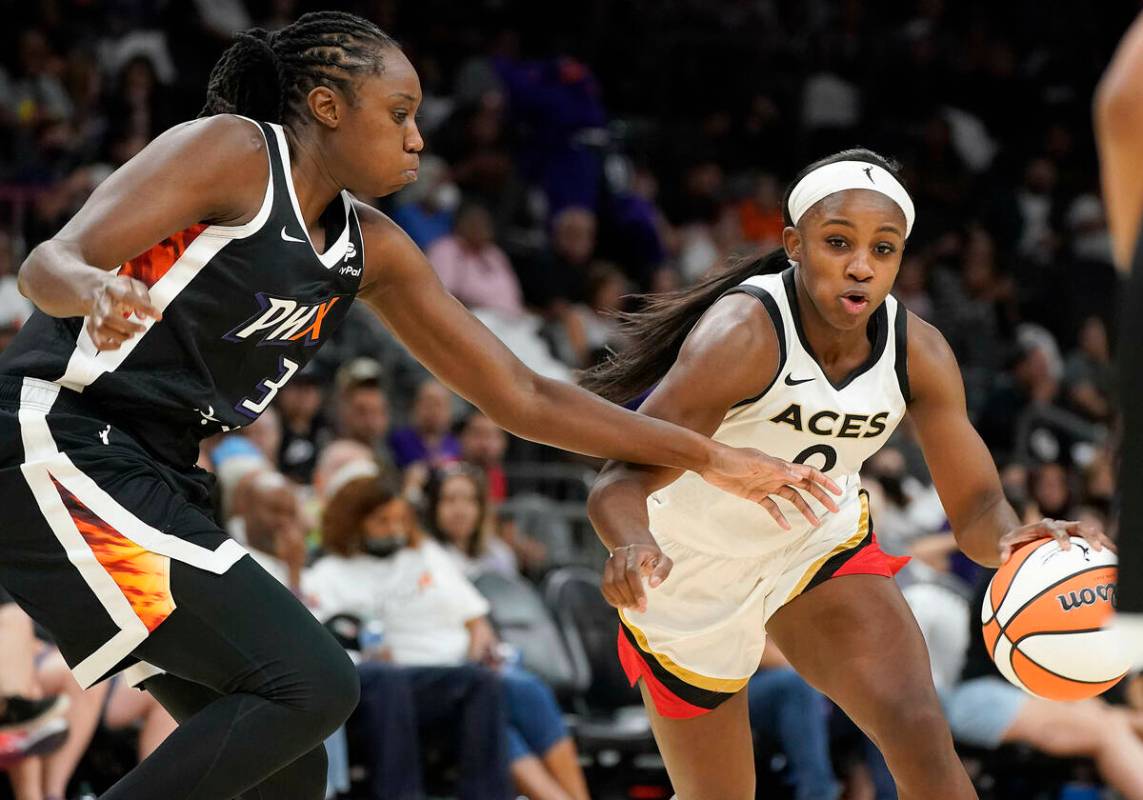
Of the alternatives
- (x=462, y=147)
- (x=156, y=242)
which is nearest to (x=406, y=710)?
(x=156, y=242)

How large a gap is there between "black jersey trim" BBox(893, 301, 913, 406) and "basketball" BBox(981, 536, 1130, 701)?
49 cm

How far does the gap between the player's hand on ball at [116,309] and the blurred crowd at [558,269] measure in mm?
1964

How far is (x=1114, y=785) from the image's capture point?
6.65 meters

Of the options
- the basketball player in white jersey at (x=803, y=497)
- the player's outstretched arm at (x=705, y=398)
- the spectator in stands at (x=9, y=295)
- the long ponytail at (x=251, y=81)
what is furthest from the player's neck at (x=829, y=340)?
the spectator in stands at (x=9, y=295)

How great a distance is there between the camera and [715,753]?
13.3ft

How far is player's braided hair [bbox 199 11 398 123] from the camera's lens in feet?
10.7

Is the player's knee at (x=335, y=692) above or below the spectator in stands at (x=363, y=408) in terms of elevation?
above

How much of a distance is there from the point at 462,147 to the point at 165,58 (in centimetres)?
201

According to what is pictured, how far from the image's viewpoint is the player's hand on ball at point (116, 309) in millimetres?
2621

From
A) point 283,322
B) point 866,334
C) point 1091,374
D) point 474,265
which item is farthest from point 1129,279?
point 1091,374

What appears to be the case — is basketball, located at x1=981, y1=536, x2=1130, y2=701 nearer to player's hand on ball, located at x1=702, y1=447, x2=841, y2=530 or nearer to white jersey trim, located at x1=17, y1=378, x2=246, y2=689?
player's hand on ball, located at x1=702, y1=447, x2=841, y2=530

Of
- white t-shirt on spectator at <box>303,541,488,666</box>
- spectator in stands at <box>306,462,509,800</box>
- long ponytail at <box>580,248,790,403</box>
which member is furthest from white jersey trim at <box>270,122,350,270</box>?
white t-shirt on spectator at <box>303,541,488,666</box>

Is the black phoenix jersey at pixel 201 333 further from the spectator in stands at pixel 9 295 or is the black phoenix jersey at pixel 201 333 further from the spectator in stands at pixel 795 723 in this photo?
the spectator in stands at pixel 9 295

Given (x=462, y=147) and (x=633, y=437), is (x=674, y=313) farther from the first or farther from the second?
(x=462, y=147)
